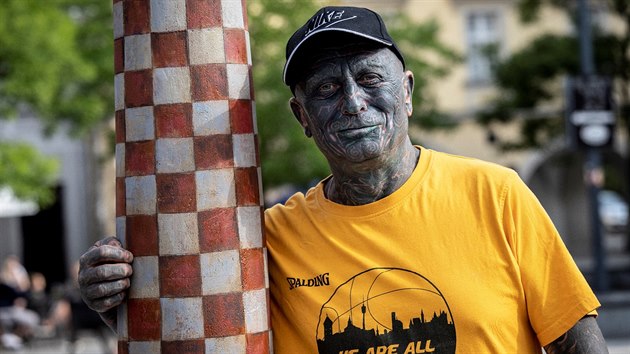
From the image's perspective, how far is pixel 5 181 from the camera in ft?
55.7

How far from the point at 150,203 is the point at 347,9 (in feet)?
2.15

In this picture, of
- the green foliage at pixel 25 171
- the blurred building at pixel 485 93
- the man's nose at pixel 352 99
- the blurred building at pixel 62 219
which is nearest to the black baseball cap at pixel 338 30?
the man's nose at pixel 352 99

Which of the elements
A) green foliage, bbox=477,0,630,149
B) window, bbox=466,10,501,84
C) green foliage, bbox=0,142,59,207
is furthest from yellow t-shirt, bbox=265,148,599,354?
window, bbox=466,10,501,84

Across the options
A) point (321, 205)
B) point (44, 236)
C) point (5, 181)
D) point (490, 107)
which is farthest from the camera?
point (44, 236)

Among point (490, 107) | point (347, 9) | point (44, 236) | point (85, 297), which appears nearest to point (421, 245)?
point (347, 9)

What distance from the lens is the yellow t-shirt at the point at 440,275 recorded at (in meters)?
2.75

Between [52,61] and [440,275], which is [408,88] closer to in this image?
[440,275]

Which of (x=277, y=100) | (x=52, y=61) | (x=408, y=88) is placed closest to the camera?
(x=408, y=88)

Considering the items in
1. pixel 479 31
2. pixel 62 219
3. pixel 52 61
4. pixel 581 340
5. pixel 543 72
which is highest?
pixel 479 31

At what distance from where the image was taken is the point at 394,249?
9.23 feet

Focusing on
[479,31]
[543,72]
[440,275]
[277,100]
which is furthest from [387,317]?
[479,31]

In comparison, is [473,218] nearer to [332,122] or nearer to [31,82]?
[332,122]

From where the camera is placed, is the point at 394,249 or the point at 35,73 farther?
the point at 35,73

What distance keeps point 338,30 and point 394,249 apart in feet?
1.72
